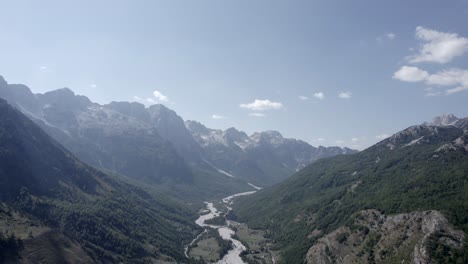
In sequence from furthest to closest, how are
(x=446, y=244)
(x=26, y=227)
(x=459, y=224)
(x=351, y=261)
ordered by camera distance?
(x=26, y=227) < (x=351, y=261) < (x=459, y=224) < (x=446, y=244)

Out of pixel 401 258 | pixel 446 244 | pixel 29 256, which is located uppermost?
pixel 446 244

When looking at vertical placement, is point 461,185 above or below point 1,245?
above

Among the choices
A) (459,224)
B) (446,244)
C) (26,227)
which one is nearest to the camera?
(446,244)

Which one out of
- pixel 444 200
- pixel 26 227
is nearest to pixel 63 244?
pixel 26 227

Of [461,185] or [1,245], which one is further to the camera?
[461,185]

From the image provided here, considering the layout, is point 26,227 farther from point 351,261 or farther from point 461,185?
point 461,185

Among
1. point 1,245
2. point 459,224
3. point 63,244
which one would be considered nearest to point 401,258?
point 459,224
